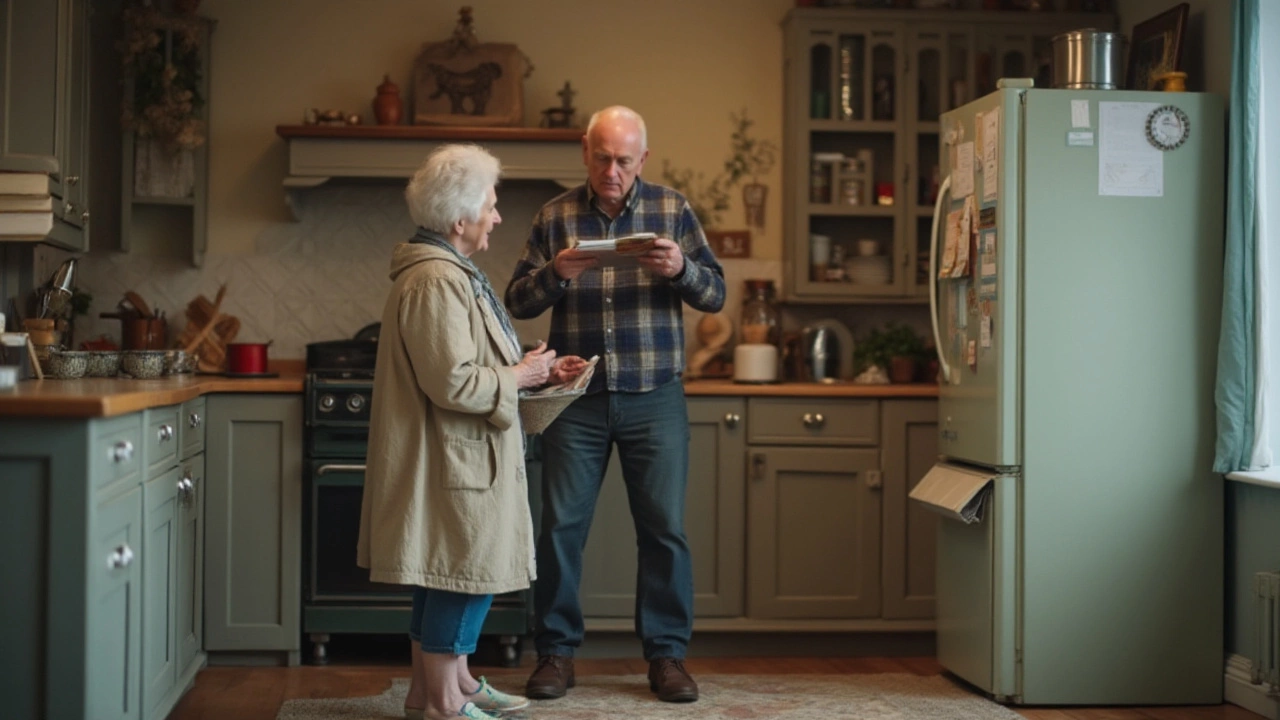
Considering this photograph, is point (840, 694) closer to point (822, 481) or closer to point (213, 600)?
point (822, 481)

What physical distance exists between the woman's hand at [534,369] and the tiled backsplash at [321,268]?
1732mm

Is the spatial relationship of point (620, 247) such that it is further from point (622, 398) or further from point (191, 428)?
point (191, 428)

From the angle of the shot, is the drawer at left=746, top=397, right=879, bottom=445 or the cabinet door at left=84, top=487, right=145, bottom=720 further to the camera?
the drawer at left=746, top=397, right=879, bottom=445

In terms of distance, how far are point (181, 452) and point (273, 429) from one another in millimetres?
578

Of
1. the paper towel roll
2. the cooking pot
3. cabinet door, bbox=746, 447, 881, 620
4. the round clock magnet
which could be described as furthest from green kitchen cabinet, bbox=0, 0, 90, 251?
the round clock magnet

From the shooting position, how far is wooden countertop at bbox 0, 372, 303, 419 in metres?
2.54

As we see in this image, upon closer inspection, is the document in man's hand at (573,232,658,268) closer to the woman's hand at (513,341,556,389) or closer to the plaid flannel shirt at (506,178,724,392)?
the plaid flannel shirt at (506,178,724,392)

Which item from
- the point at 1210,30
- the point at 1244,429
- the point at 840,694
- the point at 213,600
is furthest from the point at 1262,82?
the point at 213,600

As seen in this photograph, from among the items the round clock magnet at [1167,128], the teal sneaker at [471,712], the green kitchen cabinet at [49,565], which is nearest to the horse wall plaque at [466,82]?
the round clock magnet at [1167,128]

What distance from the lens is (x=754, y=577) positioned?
14.7ft

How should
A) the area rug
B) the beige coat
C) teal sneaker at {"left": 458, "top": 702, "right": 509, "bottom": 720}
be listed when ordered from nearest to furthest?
the beige coat
teal sneaker at {"left": 458, "top": 702, "right": 509, "bottom": 720}
the area rug

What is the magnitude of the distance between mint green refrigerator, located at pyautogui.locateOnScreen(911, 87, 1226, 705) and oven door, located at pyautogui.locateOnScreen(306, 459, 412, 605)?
1.78m

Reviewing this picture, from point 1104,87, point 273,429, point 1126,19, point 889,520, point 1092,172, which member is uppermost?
point 1126,19

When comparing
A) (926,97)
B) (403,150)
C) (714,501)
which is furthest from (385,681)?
(926,97)
